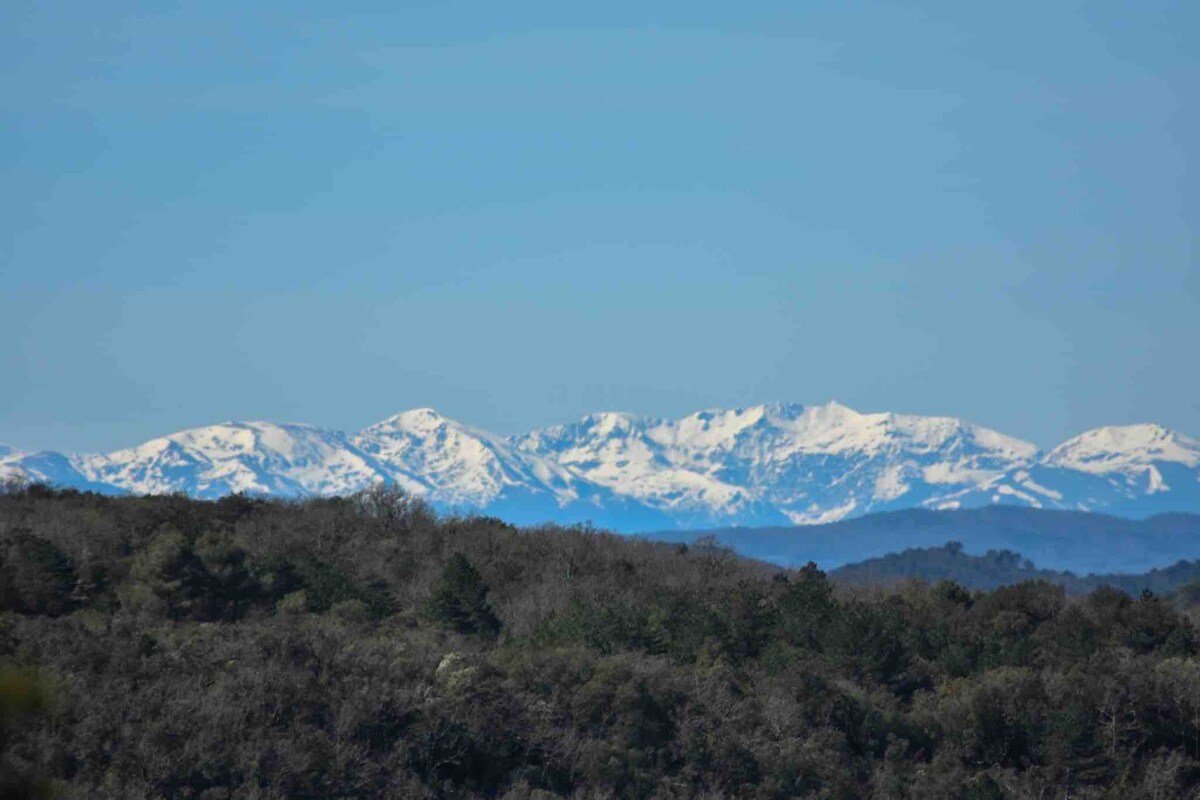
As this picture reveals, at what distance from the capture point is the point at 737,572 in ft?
303

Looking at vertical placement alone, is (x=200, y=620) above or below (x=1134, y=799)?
above

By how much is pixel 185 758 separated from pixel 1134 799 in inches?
1191

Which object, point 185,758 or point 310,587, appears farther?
point 310,587

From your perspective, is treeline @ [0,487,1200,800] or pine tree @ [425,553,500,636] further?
pine tree @ [425,553,500,636]

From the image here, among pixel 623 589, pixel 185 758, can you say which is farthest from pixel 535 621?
pixel 185 758

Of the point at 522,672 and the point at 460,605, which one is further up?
the point at 460,605

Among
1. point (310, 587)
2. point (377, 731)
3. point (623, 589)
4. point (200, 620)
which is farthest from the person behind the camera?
point (623, 589)

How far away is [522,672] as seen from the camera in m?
57.5

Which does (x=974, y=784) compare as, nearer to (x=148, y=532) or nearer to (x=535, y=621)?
(x=535, y=621)

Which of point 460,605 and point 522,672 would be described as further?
point 460,605

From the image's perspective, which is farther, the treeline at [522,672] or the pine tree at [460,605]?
the pine tree at [460,605]

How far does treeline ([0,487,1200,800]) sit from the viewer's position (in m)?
48.4

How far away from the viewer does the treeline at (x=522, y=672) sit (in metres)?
48.4

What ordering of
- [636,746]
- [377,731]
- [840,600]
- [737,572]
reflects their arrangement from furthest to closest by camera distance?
1. [737,572]
2. [840,600]
3. [636,746]
4. [377,731]
